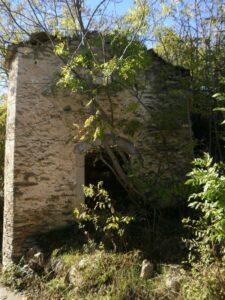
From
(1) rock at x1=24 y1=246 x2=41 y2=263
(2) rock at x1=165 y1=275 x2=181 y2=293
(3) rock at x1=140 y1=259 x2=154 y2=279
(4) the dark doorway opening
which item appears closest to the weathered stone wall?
(1) rock at x1=24 y1=246 x2=41 y2=263

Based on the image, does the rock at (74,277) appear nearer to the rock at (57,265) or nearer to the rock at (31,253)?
the rock at (57,265)

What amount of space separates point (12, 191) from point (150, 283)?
381cm

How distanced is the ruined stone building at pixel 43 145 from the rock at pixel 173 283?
139 inches

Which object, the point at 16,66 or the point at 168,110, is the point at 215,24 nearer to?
the point at 168,110

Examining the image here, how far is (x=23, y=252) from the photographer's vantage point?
7906 millimetres

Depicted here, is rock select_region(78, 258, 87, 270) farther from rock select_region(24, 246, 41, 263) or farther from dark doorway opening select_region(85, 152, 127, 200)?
dark doorway opening select_region(85, 152, 127, 200)

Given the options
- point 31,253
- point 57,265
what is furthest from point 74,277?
point 31,253

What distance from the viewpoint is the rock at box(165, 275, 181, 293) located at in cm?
498

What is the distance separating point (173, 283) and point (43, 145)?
431cm

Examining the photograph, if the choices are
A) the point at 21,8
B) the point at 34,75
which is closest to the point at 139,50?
the point at 34,75

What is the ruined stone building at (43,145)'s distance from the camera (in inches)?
315

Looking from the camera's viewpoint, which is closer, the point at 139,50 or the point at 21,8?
the point at 139,50

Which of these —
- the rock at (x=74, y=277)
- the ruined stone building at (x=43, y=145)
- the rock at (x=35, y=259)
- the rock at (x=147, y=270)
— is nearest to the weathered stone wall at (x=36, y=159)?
the ruined stone building at (x=43, y=145)

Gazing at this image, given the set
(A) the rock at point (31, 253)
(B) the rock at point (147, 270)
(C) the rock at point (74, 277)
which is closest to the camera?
(B) the rock at point (147, 270)
